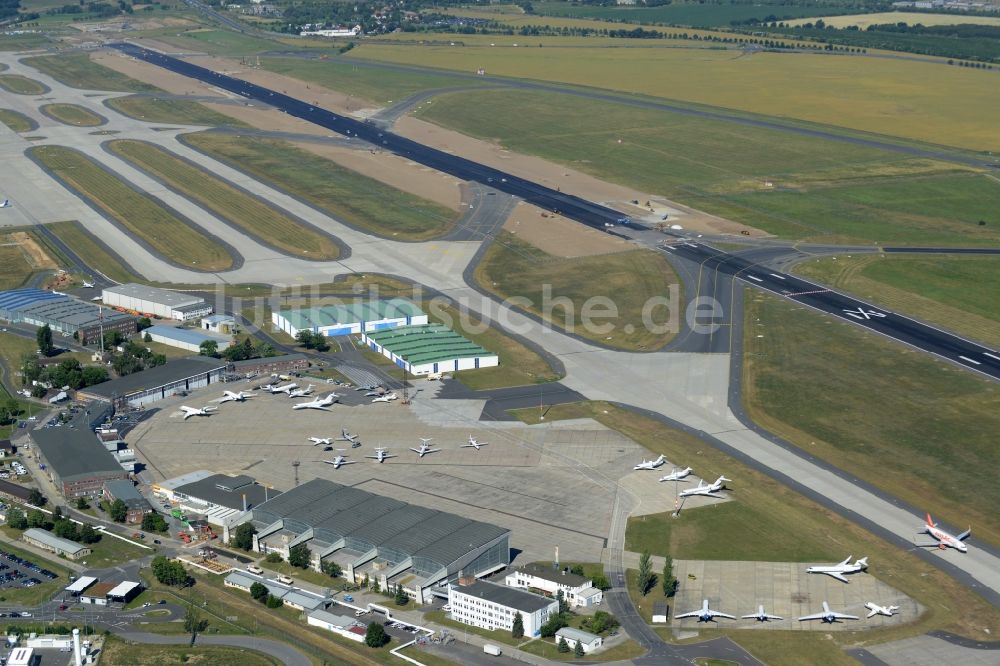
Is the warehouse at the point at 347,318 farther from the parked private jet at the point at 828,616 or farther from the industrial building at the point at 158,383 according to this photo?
the parked private jet at the point at 828,616

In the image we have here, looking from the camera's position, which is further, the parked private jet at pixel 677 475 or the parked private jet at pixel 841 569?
the parked private jet at pixel 677 475

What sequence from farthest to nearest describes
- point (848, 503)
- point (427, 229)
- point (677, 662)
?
point (427, 229), point (848, 503), point (677, 662)

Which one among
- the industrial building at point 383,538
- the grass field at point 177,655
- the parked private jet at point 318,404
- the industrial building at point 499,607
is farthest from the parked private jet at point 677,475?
the grass field at point 177,655

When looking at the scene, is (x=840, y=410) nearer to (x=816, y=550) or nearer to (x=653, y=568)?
(x=816, y=550)

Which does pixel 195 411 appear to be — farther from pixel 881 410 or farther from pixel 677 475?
pixel 881 410

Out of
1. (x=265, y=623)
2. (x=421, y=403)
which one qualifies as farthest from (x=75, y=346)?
(x=265, y=623)


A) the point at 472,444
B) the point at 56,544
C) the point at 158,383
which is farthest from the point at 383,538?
the point at 158,383

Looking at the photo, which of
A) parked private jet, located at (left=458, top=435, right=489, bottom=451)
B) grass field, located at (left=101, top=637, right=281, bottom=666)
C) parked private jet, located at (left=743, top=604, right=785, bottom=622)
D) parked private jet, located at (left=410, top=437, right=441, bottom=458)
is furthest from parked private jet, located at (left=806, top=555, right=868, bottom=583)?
grass field, located at (left=101, top=637, right=281, bottom=666)
